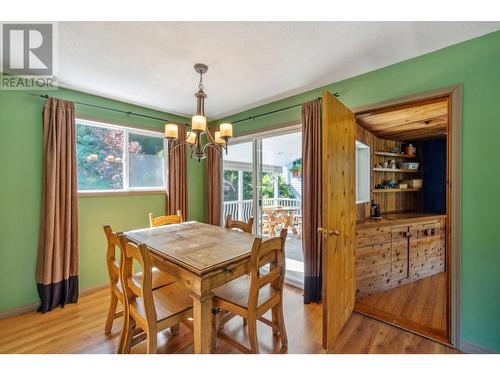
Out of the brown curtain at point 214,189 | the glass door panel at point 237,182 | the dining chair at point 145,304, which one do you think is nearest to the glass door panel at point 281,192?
the glass door panel at point 237,182

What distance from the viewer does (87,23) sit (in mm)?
1514

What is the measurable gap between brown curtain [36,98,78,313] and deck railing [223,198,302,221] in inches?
82.2

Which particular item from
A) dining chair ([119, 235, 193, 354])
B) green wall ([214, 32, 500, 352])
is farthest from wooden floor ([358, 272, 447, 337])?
dining chair ([119, 235, 193, 354])

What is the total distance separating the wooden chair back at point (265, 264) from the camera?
143 cm

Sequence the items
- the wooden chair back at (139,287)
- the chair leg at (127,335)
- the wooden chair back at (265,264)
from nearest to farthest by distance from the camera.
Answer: the wooden chair back at (139,287)
the wooden chair back at (265,264)
the chair leg at (127,335)

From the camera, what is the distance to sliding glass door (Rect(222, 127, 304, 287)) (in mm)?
3018

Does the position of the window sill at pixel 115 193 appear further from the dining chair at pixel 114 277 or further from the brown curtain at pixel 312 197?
the brown curtain at pixel 312 197

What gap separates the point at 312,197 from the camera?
251 centimetres

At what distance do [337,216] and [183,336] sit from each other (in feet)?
5.58

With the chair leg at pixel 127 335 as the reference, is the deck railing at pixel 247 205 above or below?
above

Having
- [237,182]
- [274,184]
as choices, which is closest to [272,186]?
[274,184]

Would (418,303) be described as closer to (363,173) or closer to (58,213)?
(363,173)

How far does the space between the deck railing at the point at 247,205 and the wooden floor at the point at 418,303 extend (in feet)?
4.65

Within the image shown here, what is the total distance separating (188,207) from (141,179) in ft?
2.84
